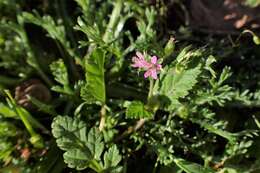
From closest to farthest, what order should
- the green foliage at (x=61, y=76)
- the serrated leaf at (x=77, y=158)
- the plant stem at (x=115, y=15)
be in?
1. the serrated leaf at (x=77, y=158)
2. the green foliage at (x=61, y=76)
3. the plant stem at (x=115, y=15)

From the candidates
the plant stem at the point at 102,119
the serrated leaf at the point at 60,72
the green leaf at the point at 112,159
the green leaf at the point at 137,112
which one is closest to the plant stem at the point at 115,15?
the serrated leaf at the point at 60,72

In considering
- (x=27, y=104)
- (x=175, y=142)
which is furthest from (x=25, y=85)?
(x=175, y=142)

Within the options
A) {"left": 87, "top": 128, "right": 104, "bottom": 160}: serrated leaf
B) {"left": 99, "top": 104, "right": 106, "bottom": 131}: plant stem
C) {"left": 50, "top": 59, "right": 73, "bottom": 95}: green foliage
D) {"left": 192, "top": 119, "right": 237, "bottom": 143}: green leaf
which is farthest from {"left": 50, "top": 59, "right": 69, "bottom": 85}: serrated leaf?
{"left": 192, "top": 119, "right": 237, "bottom": 143}: green leaf

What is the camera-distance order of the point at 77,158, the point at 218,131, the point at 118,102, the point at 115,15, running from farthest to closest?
the point at 115,15
the point at 118,102
the point at 218,131
the point at 77,158

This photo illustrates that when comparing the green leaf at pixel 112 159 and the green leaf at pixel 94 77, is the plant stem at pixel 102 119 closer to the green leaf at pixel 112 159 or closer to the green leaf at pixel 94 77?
the green leaf at pixel 94 77

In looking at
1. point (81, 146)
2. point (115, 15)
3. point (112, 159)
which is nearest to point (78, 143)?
point (81, 146)

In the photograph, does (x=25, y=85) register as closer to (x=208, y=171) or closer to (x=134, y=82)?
(x=134, y=82)

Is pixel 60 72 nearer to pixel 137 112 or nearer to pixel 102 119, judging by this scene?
pixel 102 119

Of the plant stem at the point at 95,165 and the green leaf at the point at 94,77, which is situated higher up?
the green leaf at the point at 94,77
